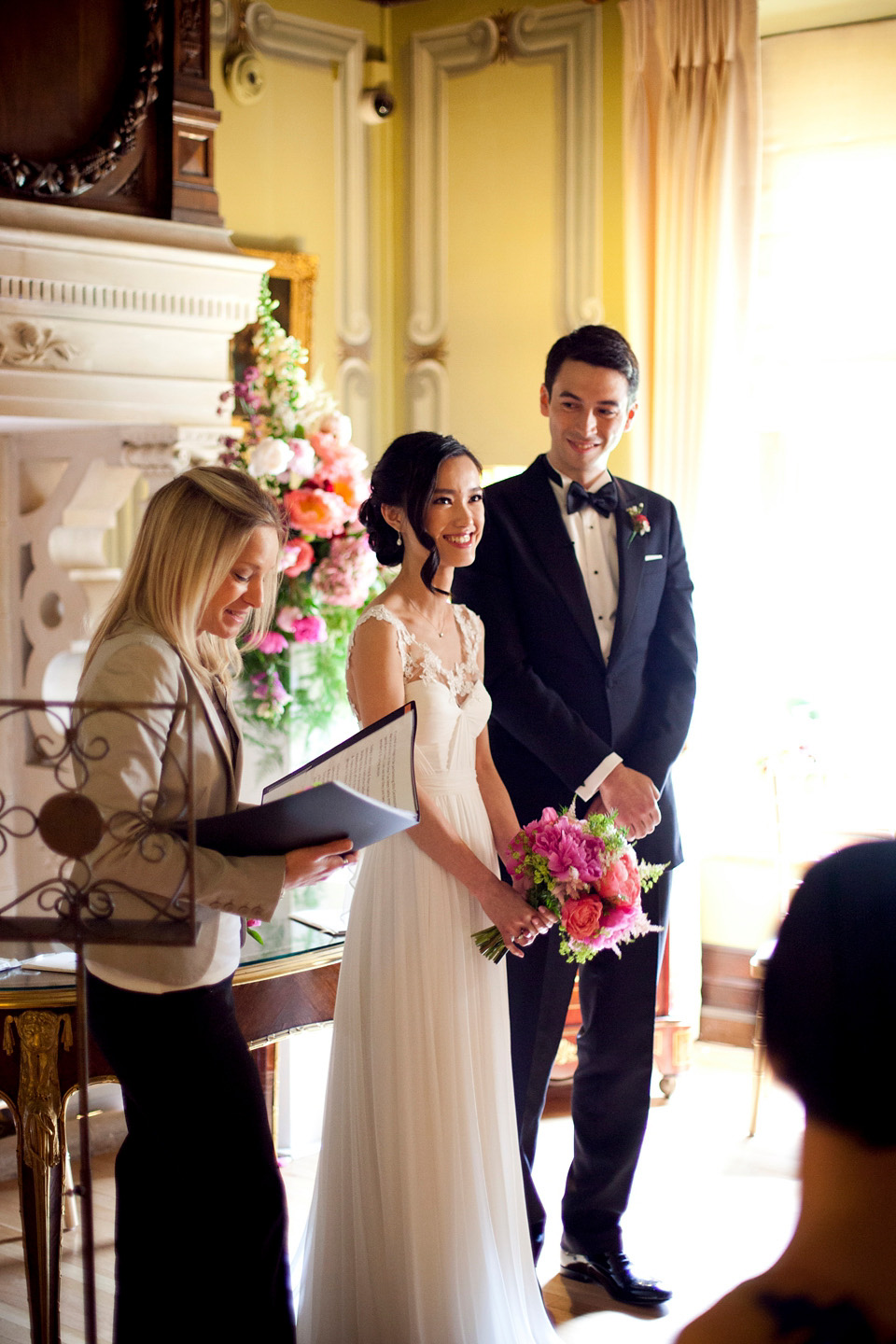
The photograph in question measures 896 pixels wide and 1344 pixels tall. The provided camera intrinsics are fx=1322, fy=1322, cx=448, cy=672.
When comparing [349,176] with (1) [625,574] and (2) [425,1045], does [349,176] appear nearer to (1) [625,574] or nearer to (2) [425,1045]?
(1) [625,574]

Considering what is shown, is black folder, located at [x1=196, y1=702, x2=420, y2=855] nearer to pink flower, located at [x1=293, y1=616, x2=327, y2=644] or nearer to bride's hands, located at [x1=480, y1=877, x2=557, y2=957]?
bride's hands, located at [x1=480, y1=877, x2=557, y2=957]

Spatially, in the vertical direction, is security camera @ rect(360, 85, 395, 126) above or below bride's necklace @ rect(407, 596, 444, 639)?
above

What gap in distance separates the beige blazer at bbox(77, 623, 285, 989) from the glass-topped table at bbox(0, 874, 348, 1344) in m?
0.44

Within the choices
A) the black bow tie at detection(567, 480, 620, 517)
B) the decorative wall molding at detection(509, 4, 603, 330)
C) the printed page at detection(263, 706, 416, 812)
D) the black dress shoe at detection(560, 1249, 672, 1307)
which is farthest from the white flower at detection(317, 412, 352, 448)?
the black dress shoe at detection(560, 1249, 672, 1307)

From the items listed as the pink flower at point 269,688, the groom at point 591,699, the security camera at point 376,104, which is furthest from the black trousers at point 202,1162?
the security camera at point 376,104

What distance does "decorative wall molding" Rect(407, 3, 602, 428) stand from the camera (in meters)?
4.80

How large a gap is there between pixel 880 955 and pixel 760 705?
4032 millimetres

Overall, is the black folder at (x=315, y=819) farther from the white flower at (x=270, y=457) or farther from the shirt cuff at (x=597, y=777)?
the white flower at (x=270, y=457)

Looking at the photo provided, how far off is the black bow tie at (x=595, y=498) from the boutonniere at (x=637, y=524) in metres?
0.04

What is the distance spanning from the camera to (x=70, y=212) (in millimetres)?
2771

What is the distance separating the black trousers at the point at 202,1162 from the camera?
189 cm

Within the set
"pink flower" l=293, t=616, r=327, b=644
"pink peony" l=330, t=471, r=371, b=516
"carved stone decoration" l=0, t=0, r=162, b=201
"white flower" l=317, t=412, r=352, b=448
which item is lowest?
"pink flower" l=293, t=616, r=327, b=644

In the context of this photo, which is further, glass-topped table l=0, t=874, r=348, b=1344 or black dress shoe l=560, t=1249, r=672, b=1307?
black dress shoe l=560, t=1249, r=672, b=1307

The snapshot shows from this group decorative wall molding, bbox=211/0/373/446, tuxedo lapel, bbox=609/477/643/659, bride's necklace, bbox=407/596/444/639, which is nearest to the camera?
bride's necklace, bbox=407/596/444/639
